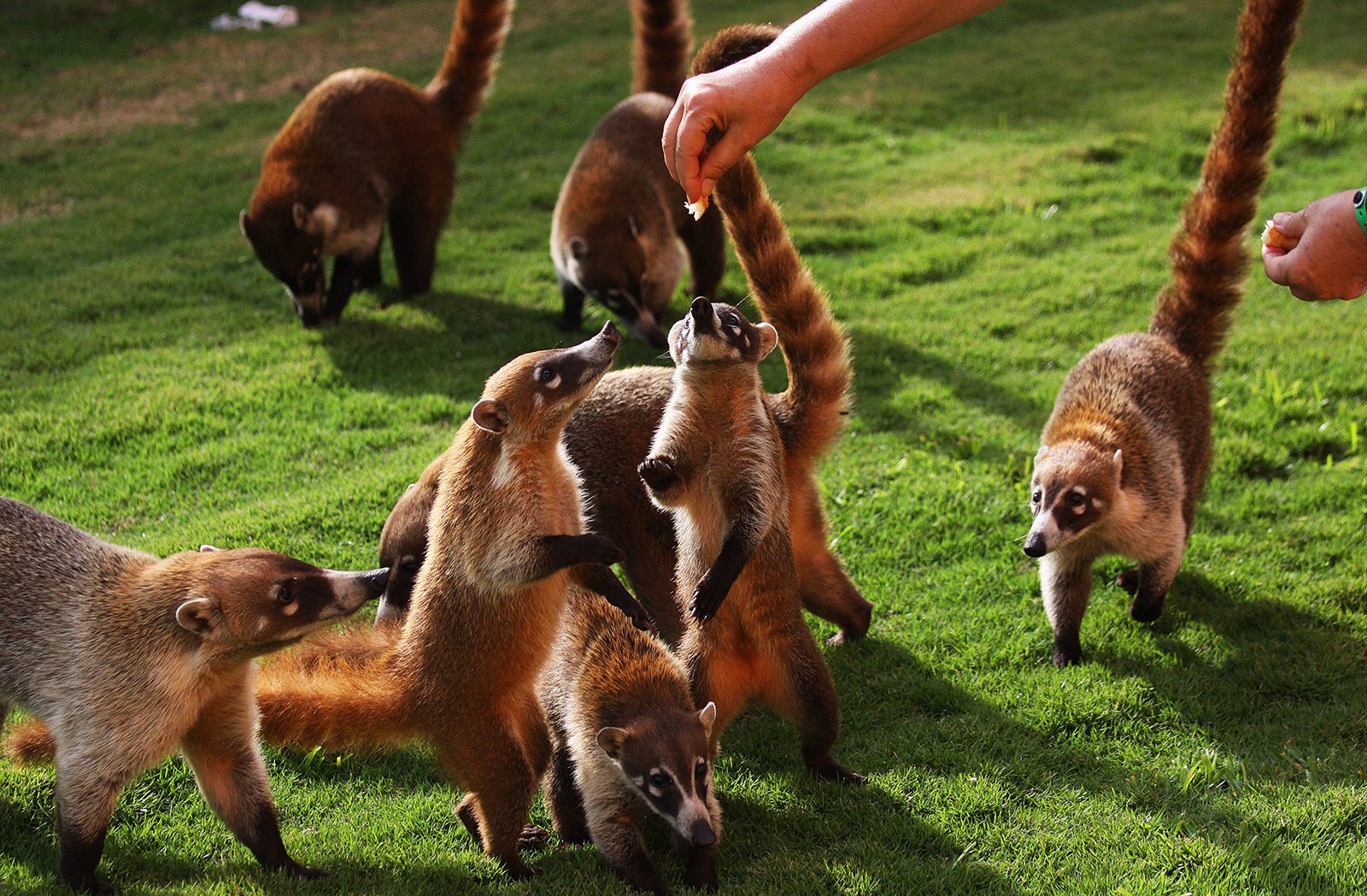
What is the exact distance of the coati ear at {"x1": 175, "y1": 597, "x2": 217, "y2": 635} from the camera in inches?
142

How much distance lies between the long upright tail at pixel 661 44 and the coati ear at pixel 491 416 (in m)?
5.25

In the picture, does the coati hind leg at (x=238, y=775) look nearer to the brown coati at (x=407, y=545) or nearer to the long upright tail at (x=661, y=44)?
the brown coati at (x=407, y=545)

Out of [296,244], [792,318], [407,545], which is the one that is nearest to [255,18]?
[296,244]

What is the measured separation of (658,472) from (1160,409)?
2.44 m

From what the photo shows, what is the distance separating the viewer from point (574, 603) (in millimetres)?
4367

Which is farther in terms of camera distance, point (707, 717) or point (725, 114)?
point (707, 717)

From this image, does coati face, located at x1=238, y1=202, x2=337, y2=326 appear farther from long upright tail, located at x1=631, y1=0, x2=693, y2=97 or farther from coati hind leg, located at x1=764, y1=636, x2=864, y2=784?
coati hind leg, located at x1=764, y1=636, x2=864, y2=784

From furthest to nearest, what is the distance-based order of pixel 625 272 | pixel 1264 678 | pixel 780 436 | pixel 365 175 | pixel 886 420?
pixel 365 175
pixel 625 272
pixel 886 420
pixel 780 436
pixel 1264 678

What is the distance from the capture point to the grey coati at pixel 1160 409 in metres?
4.75

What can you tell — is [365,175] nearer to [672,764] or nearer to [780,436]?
[780,436]

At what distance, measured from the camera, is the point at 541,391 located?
404 cm

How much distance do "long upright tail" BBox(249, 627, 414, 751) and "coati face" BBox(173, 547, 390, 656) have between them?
0.28 m

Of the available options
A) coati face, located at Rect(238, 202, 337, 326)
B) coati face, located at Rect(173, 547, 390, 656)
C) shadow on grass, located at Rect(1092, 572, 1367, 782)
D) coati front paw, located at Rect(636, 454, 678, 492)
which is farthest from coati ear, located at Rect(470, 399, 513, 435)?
coati face, located at Rect(238, 202, 337, 326)

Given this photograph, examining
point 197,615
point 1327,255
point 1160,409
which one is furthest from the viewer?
point 1160,409
